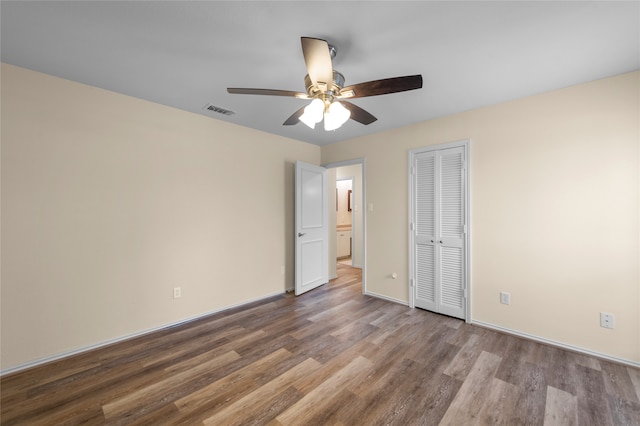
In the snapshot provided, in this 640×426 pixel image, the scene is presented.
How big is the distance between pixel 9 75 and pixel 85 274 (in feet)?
5.69

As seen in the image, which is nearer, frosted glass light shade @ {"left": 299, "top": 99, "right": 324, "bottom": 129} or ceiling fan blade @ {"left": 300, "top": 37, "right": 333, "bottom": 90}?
ceiling fan blade @ {"left": 300, "top": 37, "right": 333, "bottom": 90}

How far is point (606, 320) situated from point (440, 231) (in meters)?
Result: 1.55

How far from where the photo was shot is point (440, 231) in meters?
3.17

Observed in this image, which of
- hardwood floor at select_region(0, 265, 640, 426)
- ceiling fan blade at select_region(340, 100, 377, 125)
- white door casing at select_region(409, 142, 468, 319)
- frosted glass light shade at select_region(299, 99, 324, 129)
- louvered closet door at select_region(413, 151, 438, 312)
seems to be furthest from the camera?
louvered closet door at select_region(413, 151, 438, 312)

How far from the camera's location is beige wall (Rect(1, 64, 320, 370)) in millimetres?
2088

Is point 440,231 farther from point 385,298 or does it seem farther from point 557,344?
point 557,344

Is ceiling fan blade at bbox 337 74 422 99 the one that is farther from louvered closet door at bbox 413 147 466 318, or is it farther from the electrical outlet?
the electrical outlet

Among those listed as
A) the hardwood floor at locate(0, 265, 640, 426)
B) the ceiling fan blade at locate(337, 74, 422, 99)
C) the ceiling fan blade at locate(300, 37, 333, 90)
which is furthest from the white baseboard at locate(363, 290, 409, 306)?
the ceiling fan blade at locate(300, 37, 333, 90)

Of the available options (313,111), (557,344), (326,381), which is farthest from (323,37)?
(557,344)

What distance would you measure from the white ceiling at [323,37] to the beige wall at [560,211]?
12.5 inches

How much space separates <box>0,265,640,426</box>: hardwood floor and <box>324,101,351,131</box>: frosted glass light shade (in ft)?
6.41

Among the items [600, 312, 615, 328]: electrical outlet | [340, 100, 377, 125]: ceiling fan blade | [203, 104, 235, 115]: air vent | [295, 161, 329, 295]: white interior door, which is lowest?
[600, 312, 615, 328]: electrical outlet

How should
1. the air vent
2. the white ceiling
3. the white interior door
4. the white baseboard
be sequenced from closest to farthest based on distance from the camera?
the white ceiling, the air vent, the white baseboard, the white interior door

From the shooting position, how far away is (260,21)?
1584mm
